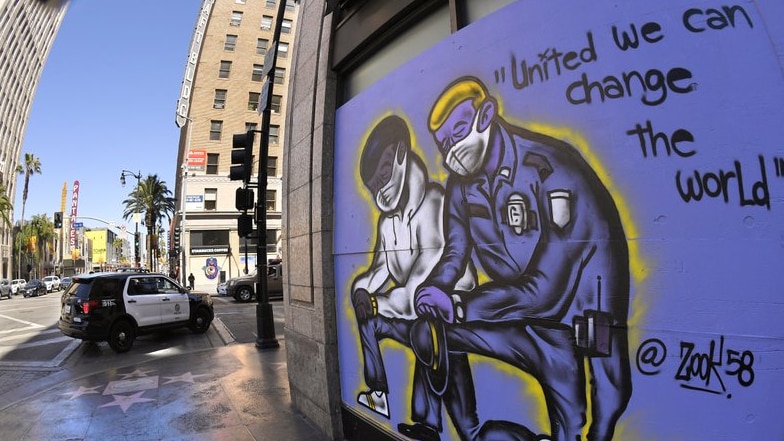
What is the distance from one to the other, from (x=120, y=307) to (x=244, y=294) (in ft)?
35.0

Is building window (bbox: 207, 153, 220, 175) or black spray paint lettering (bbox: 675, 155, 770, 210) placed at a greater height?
building window (bbox: 207, 153, 220, 175)

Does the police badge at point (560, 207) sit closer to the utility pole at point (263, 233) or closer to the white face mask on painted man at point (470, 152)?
the white face mask on painted man at point (470, 152)

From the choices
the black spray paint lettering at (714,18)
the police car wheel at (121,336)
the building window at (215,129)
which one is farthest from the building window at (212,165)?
the black spray paint lettering at (714,18)

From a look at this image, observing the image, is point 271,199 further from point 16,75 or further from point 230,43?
point 16,75

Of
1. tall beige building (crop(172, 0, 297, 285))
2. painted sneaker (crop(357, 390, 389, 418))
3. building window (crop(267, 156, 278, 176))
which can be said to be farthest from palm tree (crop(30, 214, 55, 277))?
painted sneaker (crop(357, 390, 389, 418))

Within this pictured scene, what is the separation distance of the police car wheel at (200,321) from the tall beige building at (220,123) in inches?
881

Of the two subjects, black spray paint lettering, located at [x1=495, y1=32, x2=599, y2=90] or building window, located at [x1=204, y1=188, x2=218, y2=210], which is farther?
building window, located at [x1=204, y1=188, x2=218, y2=210]

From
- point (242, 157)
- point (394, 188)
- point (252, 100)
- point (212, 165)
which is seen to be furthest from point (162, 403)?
point (252, 100)

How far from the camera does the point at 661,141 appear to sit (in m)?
2.25

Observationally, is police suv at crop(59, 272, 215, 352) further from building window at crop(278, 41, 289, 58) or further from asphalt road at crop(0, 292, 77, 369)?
building window at crop(278, 41, 289, 58)

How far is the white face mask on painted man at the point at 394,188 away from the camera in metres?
3.92

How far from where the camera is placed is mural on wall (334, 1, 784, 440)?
1995mm

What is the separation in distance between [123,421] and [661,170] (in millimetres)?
6120

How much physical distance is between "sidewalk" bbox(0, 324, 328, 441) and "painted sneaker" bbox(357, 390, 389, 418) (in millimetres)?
751
